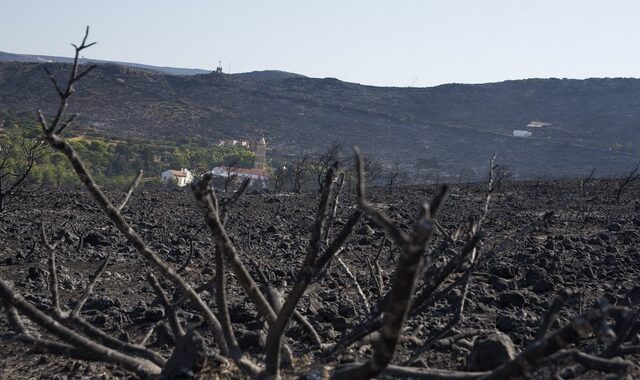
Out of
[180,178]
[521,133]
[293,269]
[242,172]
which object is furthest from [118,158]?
[521,133]

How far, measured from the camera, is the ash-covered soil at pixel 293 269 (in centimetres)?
458

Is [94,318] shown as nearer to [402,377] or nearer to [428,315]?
[428,315]

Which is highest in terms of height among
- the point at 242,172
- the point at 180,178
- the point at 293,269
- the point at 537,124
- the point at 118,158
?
the point at 293,269

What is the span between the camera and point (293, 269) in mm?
8461

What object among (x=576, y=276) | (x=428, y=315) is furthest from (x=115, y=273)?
(x=576, y=276)

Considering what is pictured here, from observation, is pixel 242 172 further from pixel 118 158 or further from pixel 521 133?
pixel 521 133

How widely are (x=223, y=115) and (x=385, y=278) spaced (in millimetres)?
106043

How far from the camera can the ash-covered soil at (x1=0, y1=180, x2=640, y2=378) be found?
15.0ft

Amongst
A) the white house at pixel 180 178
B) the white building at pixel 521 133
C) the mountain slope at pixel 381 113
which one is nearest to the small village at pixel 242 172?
the white house at pixel 180 178

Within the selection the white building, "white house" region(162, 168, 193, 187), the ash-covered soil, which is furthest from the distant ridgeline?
the white building

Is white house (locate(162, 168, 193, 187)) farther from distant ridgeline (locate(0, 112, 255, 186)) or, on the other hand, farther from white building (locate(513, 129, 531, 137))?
white building (locate(513, 129, 531, 137))

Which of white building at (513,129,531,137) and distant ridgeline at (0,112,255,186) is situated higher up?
white building at (513,129,531,137)

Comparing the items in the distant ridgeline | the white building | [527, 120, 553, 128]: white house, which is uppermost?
[527, 120, 553, 128]: white house

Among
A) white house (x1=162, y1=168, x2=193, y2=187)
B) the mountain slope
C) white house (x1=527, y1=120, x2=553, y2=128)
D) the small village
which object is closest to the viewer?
white house (x1=162, y1=168, x2=193, y2=187)
